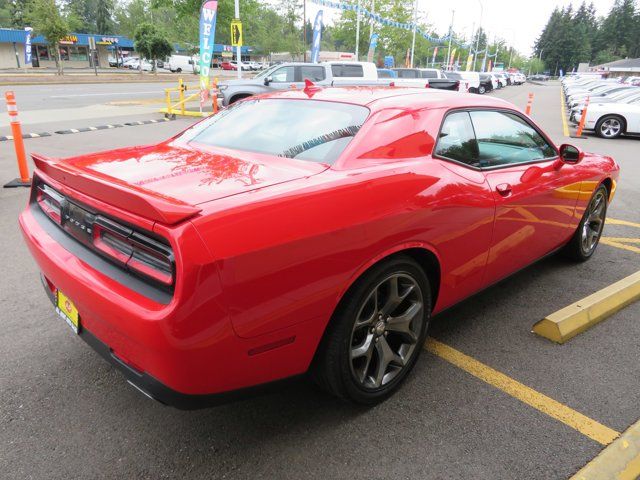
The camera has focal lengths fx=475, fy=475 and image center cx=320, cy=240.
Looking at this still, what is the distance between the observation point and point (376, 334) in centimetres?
239

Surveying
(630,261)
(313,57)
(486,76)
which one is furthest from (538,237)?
(486,76)

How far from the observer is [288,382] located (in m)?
2.05

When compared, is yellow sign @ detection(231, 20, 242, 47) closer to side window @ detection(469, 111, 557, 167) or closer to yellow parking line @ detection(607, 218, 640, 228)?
yellow parking line @ detection(607, 218, 640, 228)

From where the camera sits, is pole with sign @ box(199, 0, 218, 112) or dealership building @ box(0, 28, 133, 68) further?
dealership building @ box(0, 28, 133, 68)

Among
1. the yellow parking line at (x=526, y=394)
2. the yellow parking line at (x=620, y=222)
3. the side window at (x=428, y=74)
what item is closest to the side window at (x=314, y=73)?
the yellow parking line at (x=620, y=222)

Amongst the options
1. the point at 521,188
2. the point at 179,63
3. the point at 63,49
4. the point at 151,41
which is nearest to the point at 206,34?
the point at 521,188

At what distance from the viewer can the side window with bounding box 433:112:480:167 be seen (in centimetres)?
275

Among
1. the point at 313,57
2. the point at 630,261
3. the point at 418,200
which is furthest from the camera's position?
the point at 313,57

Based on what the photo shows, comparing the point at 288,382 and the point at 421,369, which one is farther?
the point at 421,369

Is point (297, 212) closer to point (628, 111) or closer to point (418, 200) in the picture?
point (418, 200)

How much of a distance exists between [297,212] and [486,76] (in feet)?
134

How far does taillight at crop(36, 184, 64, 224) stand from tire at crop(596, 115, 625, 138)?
15.8 metres

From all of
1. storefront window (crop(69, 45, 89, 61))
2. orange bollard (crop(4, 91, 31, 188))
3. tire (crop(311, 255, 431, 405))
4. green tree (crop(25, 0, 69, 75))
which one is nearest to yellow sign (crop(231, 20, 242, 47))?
orange bollard (crop(4, 91, 31, 188))

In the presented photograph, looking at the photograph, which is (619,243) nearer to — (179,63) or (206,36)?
(206,36)
